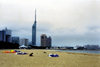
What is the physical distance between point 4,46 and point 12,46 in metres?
15.0

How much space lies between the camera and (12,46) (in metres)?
152

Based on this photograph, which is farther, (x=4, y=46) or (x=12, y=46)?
(x=12, y=46)

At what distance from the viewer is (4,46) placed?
138 m
